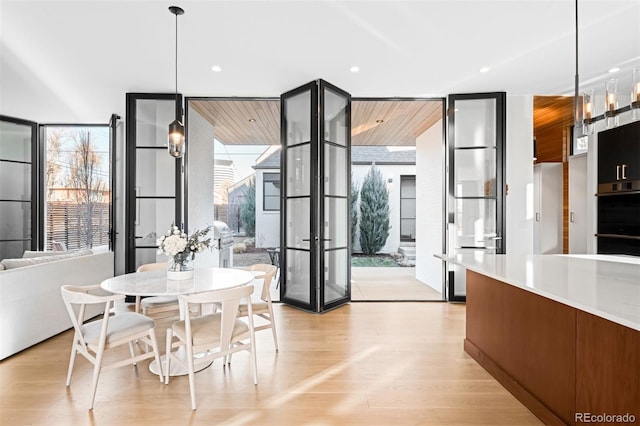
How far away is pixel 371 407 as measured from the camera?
2006 mm

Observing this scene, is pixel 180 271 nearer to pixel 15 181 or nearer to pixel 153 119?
pixel 153 119

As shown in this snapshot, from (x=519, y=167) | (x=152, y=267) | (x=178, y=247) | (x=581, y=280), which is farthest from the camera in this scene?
(x=519, y=167)

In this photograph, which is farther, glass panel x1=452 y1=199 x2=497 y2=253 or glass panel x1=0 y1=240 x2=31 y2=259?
glass panel x1=0 y1=240 x2=31 y2=259

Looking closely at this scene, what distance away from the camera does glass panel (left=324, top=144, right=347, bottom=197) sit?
4.02 metres

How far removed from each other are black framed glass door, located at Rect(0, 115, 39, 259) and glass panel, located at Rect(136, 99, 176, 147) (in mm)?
2377

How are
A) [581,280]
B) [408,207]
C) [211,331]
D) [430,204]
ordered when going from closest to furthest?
1. [581,280]
2. [211,331]
3. [430,204]
4. [408,207]

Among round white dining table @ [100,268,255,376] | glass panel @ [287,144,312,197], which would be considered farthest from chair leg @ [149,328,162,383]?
glass panel @ [287,144,312,197]

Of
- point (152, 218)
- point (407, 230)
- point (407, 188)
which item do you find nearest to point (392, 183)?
point (407, 188)

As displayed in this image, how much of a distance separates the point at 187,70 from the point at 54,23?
3.81 feet

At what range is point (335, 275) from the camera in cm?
414

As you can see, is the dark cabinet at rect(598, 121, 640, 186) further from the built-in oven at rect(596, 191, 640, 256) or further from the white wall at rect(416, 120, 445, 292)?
the white wall at rect(416, 120, 445, 292)

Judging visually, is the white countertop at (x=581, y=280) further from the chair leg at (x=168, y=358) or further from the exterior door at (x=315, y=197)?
the chair leg at (x=168, y=358)

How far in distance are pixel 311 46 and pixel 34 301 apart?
11.7 ft

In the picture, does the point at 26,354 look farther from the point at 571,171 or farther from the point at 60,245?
the point at 571,171
